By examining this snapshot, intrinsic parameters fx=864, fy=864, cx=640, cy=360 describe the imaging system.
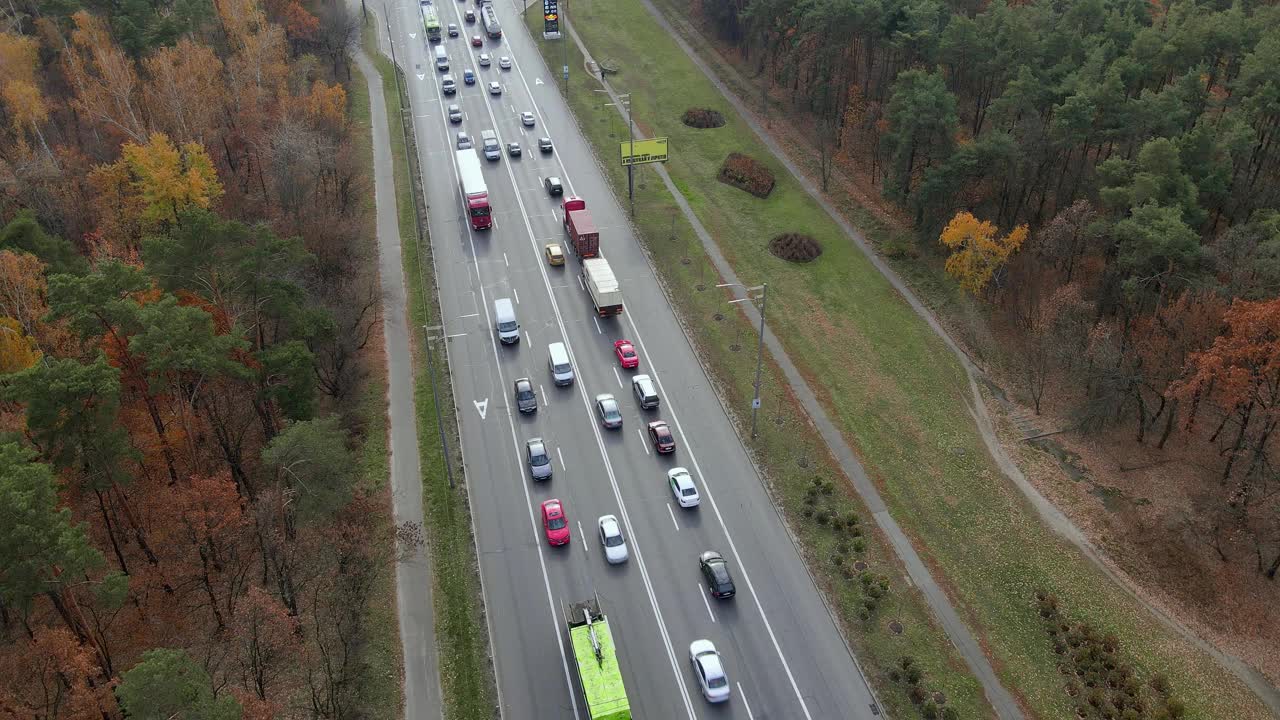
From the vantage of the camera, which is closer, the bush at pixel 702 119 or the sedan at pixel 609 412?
the sedan at pixel 609 412

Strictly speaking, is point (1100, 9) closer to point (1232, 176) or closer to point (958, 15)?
point (958, 15)

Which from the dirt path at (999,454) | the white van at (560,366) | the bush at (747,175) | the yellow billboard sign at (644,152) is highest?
the yellow billboard sign at (644,152)

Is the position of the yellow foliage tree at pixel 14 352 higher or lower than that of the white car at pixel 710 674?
higher

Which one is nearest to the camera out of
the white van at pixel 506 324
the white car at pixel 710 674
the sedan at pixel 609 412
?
the white car at pixel 710 674

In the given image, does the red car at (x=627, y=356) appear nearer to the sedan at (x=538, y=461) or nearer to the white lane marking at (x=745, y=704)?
the sedan at (x=538, y=461)

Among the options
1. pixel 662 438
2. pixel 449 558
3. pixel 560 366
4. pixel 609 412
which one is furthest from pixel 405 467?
pixel 662 438

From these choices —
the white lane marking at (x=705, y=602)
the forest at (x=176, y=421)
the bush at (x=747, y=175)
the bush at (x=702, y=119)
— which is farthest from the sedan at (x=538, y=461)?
the bush at (x=702, y=119)

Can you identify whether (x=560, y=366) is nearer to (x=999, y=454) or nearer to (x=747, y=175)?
(x=999, y=454)
